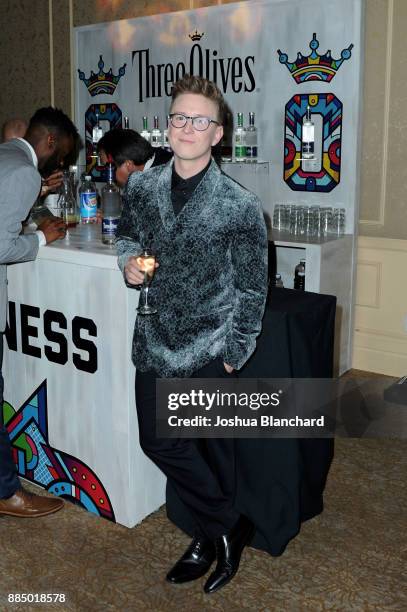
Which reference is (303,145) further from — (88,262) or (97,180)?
(88,262)

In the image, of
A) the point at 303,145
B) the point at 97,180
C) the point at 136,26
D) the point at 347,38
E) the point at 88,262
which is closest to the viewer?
the point at 88,262

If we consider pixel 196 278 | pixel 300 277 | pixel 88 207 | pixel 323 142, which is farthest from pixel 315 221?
pixel 196 278

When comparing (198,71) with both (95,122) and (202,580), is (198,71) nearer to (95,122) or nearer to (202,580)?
(95,122)

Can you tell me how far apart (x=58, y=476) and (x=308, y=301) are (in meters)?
1.35

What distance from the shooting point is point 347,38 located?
13.8 feet

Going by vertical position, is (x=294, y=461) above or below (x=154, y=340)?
below

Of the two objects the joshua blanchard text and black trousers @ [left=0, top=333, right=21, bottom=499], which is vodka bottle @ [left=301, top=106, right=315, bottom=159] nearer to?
the joshua blanchard text

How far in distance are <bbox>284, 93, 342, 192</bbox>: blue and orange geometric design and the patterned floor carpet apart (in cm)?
229

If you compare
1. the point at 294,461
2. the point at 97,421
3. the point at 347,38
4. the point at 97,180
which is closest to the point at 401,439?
the point at 294,461

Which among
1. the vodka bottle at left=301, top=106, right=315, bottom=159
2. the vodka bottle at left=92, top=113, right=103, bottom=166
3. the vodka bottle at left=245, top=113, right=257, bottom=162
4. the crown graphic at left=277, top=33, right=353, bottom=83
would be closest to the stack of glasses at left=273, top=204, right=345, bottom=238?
the vodka bottle at left=301, top=106, right=315, bottom=159

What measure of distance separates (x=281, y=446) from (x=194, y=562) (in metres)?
0.52

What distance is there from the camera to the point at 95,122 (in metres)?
5.63

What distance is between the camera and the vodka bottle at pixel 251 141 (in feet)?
15.3

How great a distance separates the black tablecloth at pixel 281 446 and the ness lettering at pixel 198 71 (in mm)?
2626
